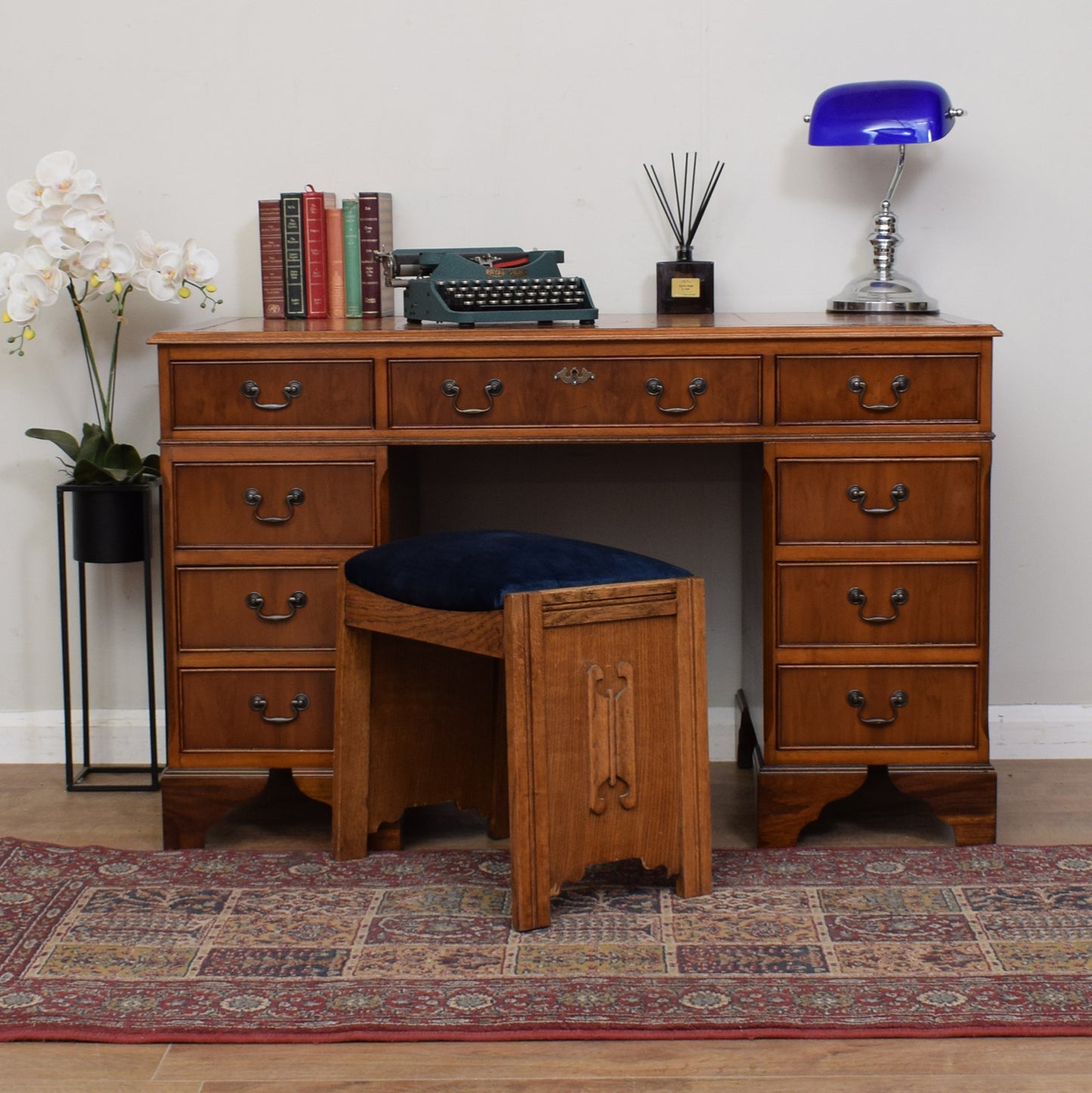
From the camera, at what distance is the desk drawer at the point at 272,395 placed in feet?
7.58

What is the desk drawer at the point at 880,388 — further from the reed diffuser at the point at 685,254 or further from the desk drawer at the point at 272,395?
the desk drawer at the point at 272,395

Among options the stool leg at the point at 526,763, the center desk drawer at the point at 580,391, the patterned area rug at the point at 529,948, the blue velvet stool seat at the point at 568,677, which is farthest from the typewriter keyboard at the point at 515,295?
the patterned area rug at the point at 529,948

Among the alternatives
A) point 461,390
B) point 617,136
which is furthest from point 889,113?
point 461,390

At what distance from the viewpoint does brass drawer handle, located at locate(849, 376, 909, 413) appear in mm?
2273

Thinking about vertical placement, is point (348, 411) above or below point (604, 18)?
below

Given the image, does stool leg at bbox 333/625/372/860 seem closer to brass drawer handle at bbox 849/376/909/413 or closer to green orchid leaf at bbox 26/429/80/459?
green orchid leaf at bbox 26/429/80/459

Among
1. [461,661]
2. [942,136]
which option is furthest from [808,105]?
[461,661]

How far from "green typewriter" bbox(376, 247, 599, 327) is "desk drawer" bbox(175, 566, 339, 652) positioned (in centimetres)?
50

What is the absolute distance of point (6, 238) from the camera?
9.36 feet

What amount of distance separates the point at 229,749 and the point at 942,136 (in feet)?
5.77

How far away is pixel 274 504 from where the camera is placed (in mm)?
2344

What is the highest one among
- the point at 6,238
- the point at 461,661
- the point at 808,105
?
the point at 808,105

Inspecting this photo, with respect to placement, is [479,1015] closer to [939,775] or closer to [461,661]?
[461,661]

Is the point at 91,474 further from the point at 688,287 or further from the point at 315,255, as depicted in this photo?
the point at 688,287
